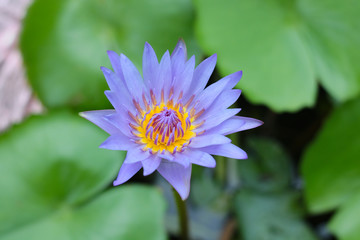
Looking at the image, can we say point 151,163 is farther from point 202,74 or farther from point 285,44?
Result: point 285,44

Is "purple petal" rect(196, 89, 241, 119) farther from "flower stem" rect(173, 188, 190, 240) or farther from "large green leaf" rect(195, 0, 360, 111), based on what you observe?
"large green leaf" rect(195, 0, 360, 111)

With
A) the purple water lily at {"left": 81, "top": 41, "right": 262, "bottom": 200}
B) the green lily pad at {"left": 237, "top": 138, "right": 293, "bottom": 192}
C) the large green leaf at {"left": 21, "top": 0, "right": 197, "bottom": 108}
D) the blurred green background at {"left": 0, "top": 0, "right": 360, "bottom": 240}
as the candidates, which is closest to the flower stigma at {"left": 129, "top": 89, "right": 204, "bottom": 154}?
the purple water lily at {"left": 81, "top": 41, "right": 262, "bottom": 200}

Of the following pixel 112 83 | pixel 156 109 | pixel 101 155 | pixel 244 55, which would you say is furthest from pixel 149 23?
pixel 112 83

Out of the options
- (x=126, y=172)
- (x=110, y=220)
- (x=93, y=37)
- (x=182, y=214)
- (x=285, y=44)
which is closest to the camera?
(x=126, y=172)

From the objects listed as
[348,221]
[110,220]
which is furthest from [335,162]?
[110,220]

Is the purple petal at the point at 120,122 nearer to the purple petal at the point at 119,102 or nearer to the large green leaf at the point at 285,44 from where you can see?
the purple petal at the point at 119,102
